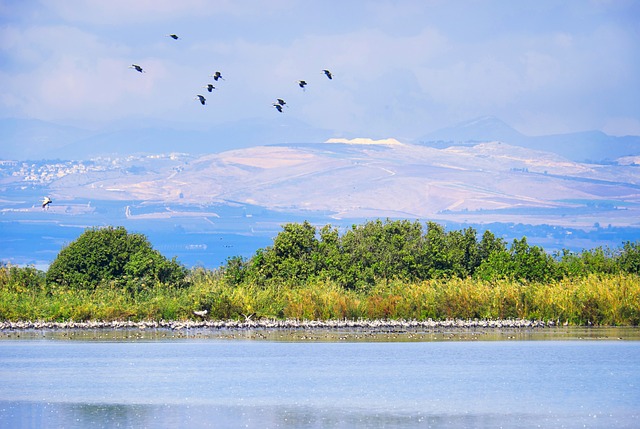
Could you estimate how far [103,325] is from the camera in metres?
54.1

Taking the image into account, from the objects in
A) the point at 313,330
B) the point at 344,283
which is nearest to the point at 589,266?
the point at 344,283

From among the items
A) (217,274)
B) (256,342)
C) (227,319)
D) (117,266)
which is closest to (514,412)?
(256,342)

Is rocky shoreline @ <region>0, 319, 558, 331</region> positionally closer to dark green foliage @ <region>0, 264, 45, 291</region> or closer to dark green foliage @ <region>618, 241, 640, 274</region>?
dark green foliage @ <region>0, 264, 45, 291</region>

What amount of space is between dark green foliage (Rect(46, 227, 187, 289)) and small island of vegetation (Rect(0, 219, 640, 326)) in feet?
0.18

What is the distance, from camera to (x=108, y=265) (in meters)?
58.5

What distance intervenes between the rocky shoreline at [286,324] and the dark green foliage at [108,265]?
3.47m

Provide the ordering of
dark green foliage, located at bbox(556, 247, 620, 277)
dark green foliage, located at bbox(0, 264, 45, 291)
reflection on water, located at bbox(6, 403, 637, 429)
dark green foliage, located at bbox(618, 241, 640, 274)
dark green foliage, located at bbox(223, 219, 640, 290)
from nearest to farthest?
reflection on water, located at bbox(6, 403, 637, 429)
dark green foliage, located at bbox(0, 264, 45, 291)
dark green foliage, located at bbox(223, 219, 640, 290)
dark green foliage, located at bbox(556, 247, 620, 277)
dark green foliage, located at bbox(618, 241, 640, 274)

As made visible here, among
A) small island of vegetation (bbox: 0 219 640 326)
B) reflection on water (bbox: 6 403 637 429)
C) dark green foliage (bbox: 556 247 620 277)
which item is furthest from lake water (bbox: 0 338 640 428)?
dark green foliage (bbox: 556 247 620 277)

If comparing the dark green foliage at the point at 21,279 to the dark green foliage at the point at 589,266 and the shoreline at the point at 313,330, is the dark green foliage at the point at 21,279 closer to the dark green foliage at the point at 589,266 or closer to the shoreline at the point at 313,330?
the shoreline at the point at 313,330

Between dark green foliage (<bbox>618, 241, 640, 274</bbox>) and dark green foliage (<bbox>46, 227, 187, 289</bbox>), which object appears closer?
dark green foliage (<bbox>46, 227, 187, 289</bbox>)

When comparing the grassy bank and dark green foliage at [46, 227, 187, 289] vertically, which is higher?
dark green foliage at [46, 227, 187, 289]

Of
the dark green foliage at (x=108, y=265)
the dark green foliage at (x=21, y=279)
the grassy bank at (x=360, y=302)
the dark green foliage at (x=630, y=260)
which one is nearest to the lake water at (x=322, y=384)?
the grassy bank at (x=360, y=302)

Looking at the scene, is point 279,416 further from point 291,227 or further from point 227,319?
point 291,227

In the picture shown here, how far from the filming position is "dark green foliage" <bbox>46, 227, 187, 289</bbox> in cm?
5794
